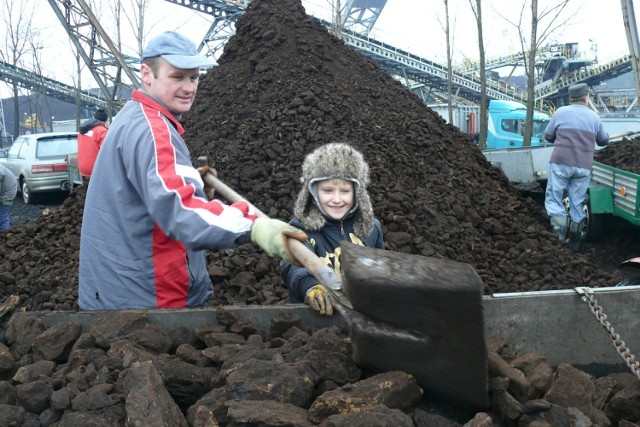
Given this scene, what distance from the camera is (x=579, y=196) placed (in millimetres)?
8359

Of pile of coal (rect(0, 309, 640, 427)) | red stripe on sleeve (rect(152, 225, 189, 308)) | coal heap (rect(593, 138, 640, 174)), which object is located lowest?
pile of coal (rect(0, 309, 640, 427))

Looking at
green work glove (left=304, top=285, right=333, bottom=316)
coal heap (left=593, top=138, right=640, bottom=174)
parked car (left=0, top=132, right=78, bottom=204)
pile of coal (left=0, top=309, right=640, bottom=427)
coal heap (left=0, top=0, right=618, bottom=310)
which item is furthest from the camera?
parked car (left=0, top=132, right=78, bottom=204)

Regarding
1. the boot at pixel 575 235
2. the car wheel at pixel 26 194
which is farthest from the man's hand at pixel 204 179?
the car wheel at pixel 26 194

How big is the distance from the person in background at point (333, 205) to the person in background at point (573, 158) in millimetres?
5463

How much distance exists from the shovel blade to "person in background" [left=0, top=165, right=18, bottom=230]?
27.5 feet

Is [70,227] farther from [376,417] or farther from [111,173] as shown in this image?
[376,417]

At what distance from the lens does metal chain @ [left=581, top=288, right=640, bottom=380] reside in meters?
2.46

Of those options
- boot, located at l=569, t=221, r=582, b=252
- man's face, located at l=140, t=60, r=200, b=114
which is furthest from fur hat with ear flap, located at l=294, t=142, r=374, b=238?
boot, located at l=569, t=221, r=582, b=252

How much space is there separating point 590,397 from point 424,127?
6446 mm

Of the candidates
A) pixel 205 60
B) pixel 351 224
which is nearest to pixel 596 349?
pixel 351 224

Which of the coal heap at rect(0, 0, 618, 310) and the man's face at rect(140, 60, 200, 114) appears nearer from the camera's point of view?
the man's face at rect(140, 60, 200, 114)

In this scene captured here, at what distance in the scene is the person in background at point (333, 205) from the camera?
3.47 metres

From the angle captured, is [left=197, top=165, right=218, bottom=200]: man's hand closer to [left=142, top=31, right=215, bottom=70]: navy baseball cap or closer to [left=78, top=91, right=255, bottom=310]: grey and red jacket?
[left=78, top=91, right=255, bottom=310]: grey and red jacket

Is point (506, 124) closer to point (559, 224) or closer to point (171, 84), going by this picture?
point (559, 224)
